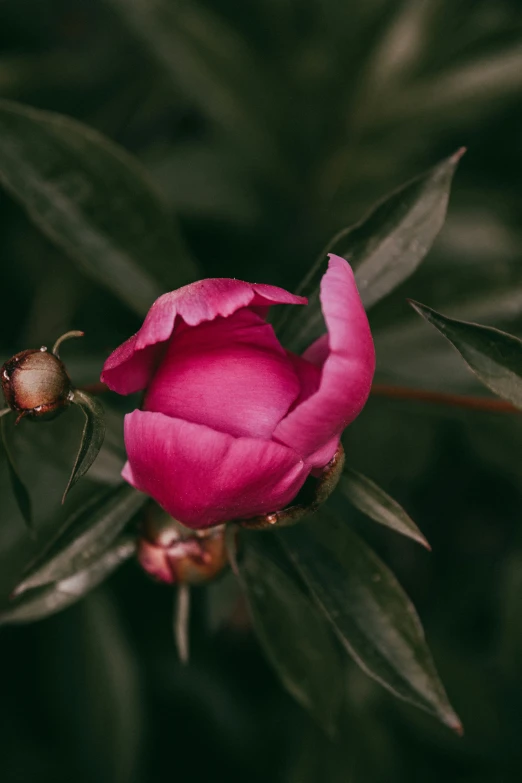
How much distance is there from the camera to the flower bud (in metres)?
0.84

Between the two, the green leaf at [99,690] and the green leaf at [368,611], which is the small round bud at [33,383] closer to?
the green leaf at [368,611]

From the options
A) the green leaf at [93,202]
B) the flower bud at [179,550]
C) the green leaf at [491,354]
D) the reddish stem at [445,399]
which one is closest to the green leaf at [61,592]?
the flower bud at [179,550]

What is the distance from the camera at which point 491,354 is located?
736mm

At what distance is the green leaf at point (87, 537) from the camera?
78 centimetres

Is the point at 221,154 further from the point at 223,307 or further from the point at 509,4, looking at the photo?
the point at 223,307

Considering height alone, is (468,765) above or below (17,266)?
below

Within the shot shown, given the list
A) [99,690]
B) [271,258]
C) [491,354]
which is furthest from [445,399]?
[99,690]

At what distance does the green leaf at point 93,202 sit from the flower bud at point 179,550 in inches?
12.1

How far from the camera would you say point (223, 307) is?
2.11 ft

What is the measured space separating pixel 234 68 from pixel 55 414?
0.84 metres

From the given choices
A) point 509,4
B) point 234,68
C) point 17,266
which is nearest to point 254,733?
point 17,266

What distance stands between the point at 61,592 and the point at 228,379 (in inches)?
15.2

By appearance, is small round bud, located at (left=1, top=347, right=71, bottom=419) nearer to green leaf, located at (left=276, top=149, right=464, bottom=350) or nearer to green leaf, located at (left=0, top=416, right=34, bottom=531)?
green leaf, located at (left=0, top=416, right=34, bottom=531)

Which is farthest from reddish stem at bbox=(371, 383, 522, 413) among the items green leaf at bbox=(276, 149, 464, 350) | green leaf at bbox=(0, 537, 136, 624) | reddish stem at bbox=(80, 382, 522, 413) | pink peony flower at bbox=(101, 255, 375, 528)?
green leaf at bbox=(0, 537, 136, 624)
